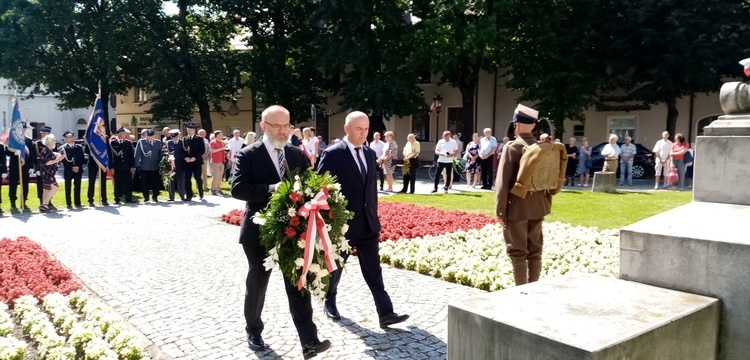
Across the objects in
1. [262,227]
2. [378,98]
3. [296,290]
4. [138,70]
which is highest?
[138,70]

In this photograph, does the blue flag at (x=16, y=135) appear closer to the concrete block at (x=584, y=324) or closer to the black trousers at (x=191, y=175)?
the black trousers at (x=191, y=175)

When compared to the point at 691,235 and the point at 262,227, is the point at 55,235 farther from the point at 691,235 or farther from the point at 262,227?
the point at 691,235

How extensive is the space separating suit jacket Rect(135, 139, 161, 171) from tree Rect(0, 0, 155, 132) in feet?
68.7

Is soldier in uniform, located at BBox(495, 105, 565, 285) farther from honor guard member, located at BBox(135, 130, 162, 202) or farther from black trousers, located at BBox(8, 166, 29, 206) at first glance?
black trousers, located at BBox(8, 166, 29, 206)

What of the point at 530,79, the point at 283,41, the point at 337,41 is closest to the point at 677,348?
the point at 530,79

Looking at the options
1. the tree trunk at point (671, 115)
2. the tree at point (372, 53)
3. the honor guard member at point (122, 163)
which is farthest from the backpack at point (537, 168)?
the tree trunk at point (671, 115)

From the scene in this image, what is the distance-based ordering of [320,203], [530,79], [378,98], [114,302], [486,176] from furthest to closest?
1. [378,98]
2. [530,79]
3. [486,176]
4. [114,302]
5. [320,203]

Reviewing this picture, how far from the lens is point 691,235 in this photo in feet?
12.3

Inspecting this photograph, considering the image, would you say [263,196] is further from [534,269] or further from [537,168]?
[534,269]

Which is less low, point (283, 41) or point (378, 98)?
point (283, 41)

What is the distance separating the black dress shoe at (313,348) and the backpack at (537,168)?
2265 millimetres

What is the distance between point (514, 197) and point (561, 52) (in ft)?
81.7

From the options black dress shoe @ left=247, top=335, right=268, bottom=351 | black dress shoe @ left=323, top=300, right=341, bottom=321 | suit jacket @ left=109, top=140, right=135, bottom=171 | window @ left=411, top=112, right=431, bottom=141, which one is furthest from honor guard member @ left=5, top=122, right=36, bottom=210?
window @ left=411, top=112, right=431, bottom=141

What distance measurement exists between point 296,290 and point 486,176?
50.1 ft
